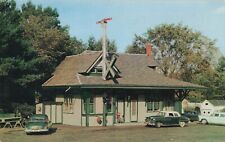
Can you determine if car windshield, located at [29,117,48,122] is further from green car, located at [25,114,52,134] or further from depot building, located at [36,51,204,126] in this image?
depot building, located at [36,51,204,126]

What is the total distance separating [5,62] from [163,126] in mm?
16019

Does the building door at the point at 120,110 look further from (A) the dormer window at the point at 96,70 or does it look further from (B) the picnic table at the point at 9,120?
(B) the picnic table at the point at 9,120

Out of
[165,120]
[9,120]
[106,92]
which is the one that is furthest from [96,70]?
[9,120]

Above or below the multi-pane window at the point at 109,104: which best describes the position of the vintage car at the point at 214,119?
below

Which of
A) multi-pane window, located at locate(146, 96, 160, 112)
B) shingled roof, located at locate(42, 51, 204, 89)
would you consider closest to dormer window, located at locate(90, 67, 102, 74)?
shingled roof, located at locate(42, 51, 204, 89)

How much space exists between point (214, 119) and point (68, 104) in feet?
50.4

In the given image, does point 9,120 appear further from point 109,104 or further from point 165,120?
point 165,120

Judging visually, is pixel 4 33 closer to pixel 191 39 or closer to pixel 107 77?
pixel 107 77

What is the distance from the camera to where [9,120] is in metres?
39.9

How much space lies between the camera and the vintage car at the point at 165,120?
4053cm

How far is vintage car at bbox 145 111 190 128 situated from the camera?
40.5 meters

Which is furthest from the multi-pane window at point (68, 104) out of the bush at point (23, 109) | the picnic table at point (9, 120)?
the picnic table at point (9, 120)

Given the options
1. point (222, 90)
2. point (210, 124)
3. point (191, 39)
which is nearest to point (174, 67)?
point (191, 39)

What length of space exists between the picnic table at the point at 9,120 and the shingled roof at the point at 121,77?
5.33 meters
